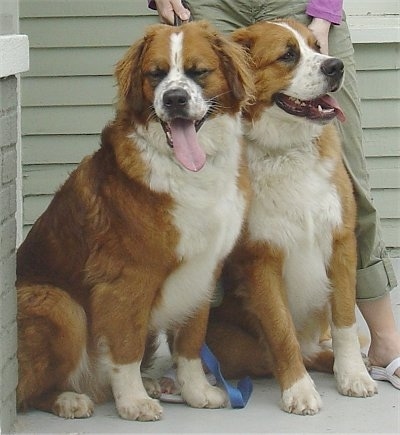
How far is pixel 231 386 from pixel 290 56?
1.39m

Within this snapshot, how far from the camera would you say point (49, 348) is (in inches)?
159

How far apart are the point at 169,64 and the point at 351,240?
3.51 ft

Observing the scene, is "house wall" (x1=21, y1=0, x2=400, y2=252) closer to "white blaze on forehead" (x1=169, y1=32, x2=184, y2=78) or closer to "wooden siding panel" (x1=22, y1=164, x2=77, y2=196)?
"wooden siding panel" (x1=22, y1=164, x2=77, y2=196)

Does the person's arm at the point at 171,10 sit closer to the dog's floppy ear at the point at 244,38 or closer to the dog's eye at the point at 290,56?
the dog's floppy ear at the point at 244,38

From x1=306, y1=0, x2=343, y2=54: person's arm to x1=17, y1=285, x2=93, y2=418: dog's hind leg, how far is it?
1.52 meters

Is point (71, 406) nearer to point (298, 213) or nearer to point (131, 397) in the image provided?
point (131, 397)

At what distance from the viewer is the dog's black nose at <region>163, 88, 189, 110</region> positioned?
3857 millimetres

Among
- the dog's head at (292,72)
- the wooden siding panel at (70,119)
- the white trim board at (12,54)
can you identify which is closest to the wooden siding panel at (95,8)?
the wooden siding panel at (70,119)

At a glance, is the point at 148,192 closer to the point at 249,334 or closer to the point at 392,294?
the point at 249,334

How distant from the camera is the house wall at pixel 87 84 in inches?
248

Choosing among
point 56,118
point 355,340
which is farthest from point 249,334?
point 56,118

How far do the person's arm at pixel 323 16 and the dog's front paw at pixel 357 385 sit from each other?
137 centimetres

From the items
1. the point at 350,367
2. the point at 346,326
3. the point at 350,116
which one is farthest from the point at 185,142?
the point at 350,367

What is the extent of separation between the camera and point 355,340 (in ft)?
14.4
